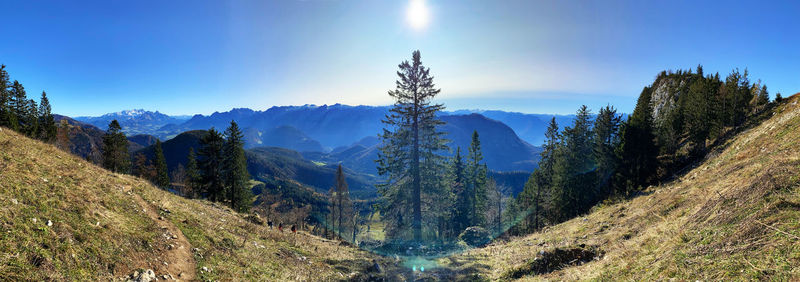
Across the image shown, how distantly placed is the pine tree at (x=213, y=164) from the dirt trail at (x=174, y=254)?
28868mm

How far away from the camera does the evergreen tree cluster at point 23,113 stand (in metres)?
44.5

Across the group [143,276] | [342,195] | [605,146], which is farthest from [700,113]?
[342,195]

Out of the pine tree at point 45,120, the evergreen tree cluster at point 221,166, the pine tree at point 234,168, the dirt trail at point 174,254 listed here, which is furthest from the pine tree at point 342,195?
the pine tree at point 45,120

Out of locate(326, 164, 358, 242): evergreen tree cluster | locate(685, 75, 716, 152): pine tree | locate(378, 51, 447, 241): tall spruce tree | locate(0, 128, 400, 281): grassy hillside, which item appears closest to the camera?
locate(0, 128, 400, 281): grassy hillside

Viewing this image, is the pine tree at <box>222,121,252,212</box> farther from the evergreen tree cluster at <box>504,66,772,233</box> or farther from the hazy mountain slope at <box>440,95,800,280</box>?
the evergreen tree cluster at <box>504,66,772,233</box>

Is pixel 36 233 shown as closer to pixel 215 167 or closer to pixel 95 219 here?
pixel 95 219

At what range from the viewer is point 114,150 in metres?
48.4

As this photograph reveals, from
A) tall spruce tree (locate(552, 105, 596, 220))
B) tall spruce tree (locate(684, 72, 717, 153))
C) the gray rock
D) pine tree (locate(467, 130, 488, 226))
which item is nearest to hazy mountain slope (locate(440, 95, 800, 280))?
the gray rock

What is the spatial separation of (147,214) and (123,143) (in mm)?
57140

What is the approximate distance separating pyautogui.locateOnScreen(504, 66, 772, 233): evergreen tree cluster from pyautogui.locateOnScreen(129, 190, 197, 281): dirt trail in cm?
3751

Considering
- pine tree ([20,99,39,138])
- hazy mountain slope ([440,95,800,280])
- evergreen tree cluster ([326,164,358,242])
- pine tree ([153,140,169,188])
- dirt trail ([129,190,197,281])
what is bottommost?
evergreen tree cluster ([326,164,358,242])

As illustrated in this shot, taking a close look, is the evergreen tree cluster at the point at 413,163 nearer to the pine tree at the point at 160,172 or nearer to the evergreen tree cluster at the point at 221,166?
the evergreen tree cluster at the point at 221,166

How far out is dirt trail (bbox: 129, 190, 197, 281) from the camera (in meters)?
8.44

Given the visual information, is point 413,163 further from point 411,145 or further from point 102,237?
point 102,237
